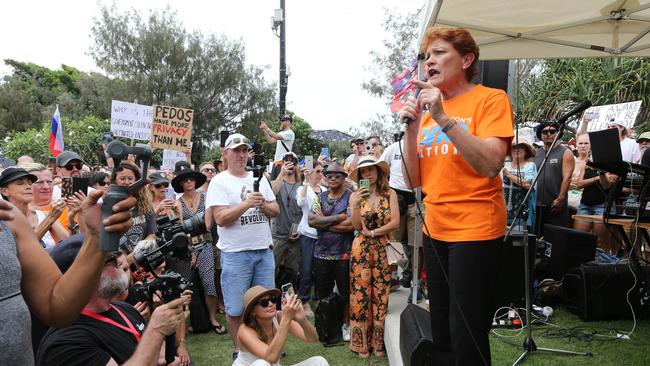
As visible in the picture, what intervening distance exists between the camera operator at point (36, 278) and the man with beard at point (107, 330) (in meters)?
0.64

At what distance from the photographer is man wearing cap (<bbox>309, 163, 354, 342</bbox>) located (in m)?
5.25

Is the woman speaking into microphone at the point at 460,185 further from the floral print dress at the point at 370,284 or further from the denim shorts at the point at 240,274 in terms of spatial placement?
the floral print dress at the point at 370,284

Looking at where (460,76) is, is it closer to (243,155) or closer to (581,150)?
(243,155)

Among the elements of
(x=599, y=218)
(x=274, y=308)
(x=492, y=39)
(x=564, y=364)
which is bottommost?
(x=564, y=364)

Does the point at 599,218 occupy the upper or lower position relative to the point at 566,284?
upper

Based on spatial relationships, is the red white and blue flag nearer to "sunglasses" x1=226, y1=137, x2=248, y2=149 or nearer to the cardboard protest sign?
the cardboard protest sign

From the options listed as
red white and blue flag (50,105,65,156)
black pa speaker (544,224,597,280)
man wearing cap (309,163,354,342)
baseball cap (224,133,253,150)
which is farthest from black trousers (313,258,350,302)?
red white and blue flag (50,105,65,156)

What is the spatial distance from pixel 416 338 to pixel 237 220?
6.50 ft

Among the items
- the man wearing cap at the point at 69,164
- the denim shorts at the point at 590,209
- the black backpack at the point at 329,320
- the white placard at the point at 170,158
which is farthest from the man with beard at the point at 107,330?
the denim shorts at the point at 590,209

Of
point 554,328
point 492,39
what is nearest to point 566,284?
point 554,328

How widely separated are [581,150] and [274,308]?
589 cm

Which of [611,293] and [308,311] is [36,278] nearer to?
[308,311]

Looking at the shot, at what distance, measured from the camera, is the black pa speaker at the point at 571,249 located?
5281 mm

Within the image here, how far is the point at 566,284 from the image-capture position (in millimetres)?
5176
